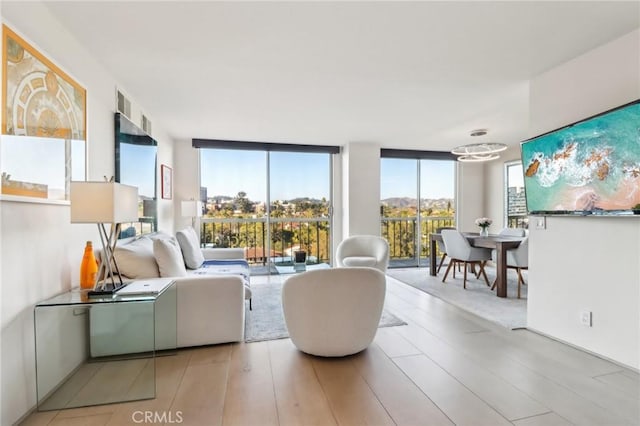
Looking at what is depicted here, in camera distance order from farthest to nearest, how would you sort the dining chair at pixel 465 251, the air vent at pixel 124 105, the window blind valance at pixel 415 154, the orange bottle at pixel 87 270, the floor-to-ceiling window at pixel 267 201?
the window blind valance at pixel 415 154 < the floor-to-ceiling window at pixel 267 201 < the dining chair at pixel 465 251 < the air vent at pixel 124 105 < the orange bottle at pixel 87 270

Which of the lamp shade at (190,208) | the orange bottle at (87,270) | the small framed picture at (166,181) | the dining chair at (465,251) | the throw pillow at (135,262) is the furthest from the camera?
the lamp shade at (190,208)

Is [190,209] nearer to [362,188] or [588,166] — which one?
[362,188]

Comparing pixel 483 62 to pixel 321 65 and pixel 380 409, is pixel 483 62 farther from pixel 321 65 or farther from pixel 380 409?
pixel 380 409

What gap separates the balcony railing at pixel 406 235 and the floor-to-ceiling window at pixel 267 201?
139cm

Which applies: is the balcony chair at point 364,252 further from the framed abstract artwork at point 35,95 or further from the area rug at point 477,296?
the framed abstract artwork at point 35,95

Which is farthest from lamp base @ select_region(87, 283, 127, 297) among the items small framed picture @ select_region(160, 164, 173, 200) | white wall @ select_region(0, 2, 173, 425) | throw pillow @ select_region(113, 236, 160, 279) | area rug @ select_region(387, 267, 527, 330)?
area rug @ select_region(387, 267, 527, 330)

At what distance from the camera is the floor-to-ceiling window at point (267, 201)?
18.2 feet

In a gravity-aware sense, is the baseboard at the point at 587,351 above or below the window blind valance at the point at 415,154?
below

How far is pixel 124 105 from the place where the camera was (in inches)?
120

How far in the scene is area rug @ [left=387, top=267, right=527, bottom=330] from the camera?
3.32 m

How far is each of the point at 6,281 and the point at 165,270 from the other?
1091 mm

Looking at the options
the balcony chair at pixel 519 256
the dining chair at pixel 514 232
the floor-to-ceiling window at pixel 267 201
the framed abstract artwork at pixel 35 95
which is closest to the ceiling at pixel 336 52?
the framed abstract artwork at pixel 35 95

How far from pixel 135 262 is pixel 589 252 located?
3597 millimetres

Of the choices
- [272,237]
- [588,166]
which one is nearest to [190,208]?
[272,237]
